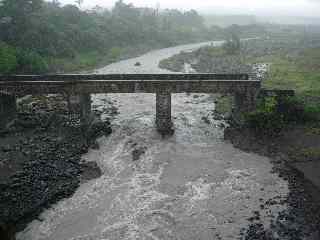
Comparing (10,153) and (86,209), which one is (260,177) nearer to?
(86,209)

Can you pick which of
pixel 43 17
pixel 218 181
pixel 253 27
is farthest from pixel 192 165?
pixel 253 27

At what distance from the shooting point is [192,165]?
31.3m

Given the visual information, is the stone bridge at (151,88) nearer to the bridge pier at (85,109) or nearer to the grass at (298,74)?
the bridge pier at (85,109)

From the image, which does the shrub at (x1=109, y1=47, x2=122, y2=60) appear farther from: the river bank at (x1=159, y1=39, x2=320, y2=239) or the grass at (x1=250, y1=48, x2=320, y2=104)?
the river bank at (x1=159, y1=39, x2=320, y2=239)

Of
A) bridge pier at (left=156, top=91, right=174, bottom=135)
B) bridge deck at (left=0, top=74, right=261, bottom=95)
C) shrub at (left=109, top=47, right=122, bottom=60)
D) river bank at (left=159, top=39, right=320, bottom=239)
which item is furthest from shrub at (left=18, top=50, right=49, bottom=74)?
river bank at (left=159, top=39, right=320, bottom=239)

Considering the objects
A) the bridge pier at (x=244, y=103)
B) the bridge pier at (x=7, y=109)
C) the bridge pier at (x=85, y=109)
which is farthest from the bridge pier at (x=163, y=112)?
the bridge pier at (x=7, y=109)

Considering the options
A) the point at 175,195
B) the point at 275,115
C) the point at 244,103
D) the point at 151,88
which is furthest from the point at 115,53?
the point at 175,195

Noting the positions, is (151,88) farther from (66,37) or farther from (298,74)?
(66,37)

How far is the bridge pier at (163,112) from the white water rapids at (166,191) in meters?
0.97

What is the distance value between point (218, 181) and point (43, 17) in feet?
198

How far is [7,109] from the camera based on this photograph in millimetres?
38750

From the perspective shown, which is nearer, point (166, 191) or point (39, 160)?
point (166, 191)

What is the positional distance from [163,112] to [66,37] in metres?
45.9

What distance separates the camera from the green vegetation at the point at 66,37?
189ft
